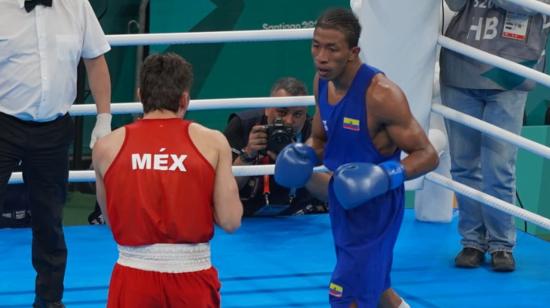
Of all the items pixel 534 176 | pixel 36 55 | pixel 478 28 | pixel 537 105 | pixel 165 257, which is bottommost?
pixel 534 176

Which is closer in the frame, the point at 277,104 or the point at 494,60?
the point at 494,60

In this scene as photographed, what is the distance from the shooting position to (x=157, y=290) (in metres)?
2.94

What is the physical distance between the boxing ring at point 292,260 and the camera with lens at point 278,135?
29 cm

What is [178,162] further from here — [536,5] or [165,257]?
[536,5]

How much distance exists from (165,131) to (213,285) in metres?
0.45

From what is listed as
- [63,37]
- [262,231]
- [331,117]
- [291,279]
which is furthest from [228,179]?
[262,231]

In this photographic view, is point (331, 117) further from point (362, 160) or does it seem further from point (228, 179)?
point (228, 179)

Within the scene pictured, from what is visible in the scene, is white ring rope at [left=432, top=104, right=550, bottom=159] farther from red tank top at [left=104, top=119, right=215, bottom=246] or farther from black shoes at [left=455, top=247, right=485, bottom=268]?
red tank top at [left=104, top=119, right=215, bottom=246]

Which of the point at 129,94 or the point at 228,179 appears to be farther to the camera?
the point at 129,94

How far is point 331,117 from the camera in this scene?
11.7 feet

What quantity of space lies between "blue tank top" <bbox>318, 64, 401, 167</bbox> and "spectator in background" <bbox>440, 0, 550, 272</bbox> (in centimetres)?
93

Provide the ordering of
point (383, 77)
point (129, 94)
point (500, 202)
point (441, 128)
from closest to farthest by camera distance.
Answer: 1. point (383, 77)
2. point (500, 202)
3. point (441, 128)
4. point (129, 94)

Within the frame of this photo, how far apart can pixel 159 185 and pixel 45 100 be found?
92cm

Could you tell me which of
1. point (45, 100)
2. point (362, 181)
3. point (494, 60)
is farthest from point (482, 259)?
point (45, 100)
